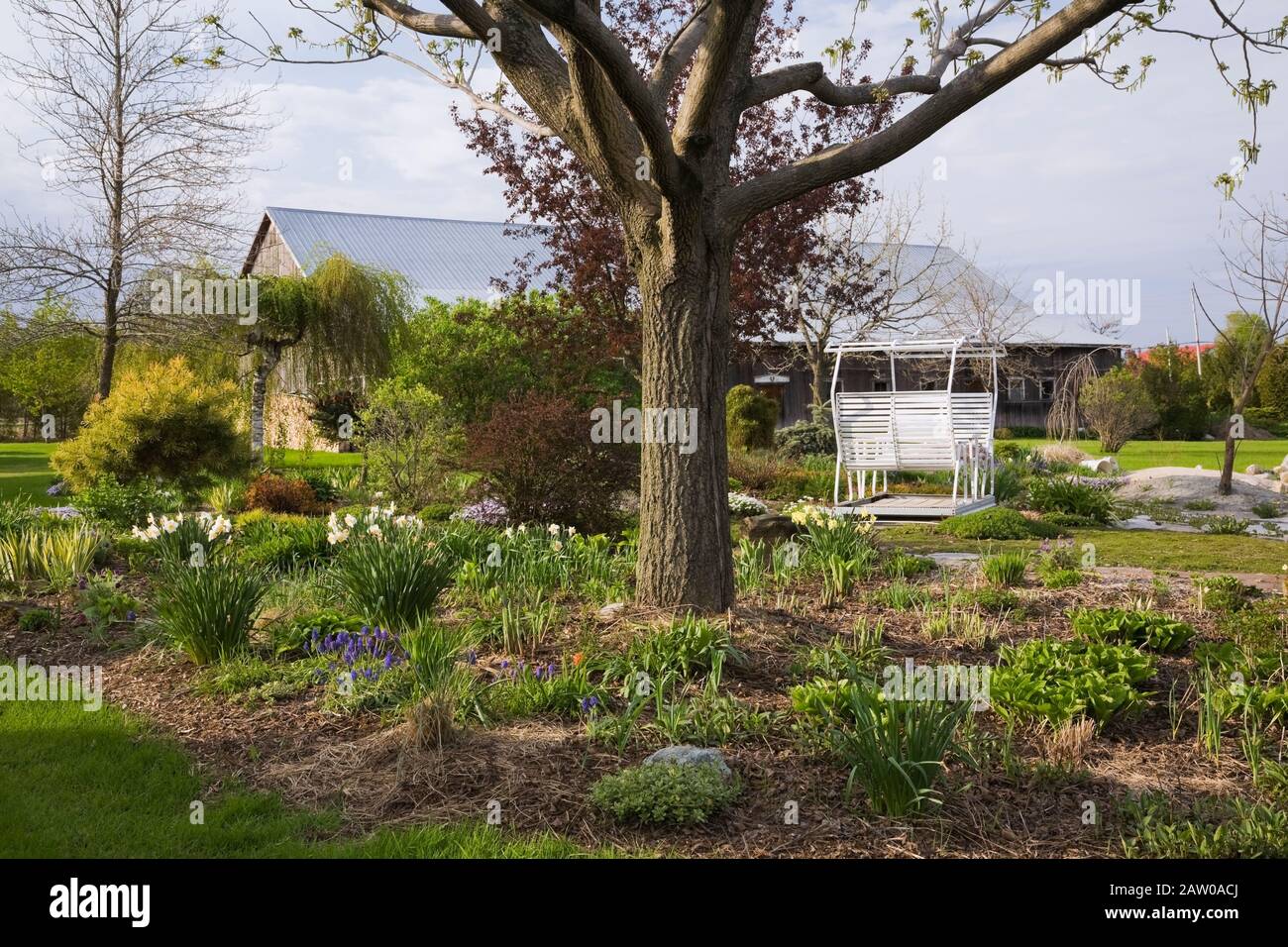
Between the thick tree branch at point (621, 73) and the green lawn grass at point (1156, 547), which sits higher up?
the thick tree branch at point (621, 73)

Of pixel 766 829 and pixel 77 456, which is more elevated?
pixel 77 456

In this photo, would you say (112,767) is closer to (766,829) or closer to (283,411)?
(766,829)

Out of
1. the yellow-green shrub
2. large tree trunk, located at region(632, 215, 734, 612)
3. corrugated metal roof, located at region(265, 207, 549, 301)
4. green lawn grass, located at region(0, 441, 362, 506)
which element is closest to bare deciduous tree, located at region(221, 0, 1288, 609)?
large tree trunk, located at region(632, 215, 734, 612)

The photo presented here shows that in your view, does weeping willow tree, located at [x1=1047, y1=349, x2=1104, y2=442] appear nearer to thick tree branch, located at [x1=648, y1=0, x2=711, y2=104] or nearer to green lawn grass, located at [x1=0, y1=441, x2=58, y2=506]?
thick tree branch, located at [x1=648, y1=0, x2=711, y2=104]

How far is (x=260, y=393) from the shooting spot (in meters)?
20.9

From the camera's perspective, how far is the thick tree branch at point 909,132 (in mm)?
5652

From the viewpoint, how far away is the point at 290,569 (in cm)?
868

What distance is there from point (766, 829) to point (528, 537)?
435 cm

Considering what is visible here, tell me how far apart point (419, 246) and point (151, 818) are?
27.5m

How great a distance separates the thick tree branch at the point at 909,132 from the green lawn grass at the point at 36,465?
35.3 feet

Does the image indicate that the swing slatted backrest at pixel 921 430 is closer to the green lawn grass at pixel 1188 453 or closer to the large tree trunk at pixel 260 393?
the green lawn grass at pixel 1188 453

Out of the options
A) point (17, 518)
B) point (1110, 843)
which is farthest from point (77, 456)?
point (1110, 843)

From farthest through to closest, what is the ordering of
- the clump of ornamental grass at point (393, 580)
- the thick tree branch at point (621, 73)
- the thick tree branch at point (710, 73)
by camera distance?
the clump of ornamental grass at point (393, 580)
the thick tree branch at point (710, 73)
the thick tree branch at point (621, 73)

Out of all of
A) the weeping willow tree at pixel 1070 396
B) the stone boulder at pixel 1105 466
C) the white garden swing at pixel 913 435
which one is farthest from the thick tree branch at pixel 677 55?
the weeping willow tree at pixel 1070 396
